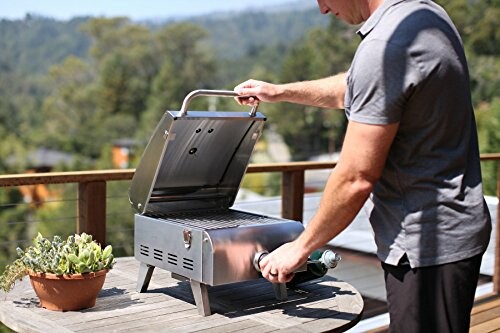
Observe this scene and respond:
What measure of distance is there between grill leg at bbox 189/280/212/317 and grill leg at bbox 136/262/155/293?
0.21 metres

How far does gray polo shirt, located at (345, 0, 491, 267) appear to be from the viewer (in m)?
1.40

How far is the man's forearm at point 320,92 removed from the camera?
2.13m

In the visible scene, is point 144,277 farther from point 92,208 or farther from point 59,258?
point 92,208

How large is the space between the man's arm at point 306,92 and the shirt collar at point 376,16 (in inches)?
23.3

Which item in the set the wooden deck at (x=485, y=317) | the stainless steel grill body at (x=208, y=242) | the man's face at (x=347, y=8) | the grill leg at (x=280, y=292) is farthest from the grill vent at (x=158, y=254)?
the wooden deck at (x=485, y=317)

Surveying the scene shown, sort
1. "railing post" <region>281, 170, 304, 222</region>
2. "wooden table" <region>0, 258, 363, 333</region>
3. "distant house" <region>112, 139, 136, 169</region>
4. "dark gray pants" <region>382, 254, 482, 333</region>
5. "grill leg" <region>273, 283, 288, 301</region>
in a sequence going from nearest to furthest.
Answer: "dark gray pants" <region>382, 254, 482, 333</region>, "wooden table" <region>0, 258, 363, 333</region>, "grill leg" <region>273, 283, 288, 301</region>, "railing post" <region>281, 170, 304, 222</region>, "distant house" <region>112, 139, 136, 169</region>

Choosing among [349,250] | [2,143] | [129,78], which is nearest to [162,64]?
[129,78]

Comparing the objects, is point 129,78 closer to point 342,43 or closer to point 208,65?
point 208,65

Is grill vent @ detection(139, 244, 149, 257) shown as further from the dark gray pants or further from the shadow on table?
the dark gray pants

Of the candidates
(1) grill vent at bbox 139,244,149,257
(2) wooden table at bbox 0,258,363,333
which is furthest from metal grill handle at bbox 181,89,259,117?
(2) wooden table at bbox 0,258,363,333

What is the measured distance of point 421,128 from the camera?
1.46m

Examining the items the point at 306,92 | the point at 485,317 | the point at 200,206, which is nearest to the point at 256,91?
the point at 306,92

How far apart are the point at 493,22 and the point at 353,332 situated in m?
29.8

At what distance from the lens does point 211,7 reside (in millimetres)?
66625
